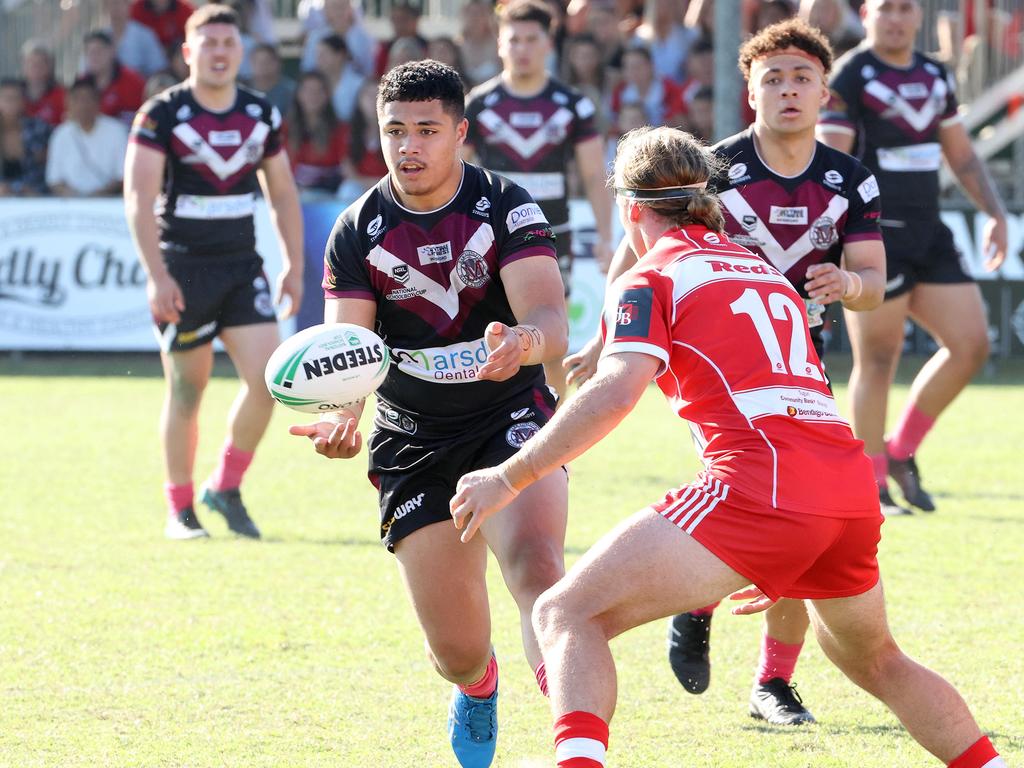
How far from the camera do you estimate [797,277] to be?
5.53 meters

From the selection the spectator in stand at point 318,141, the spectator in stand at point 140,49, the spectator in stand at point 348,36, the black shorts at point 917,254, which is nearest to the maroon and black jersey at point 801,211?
the black shorts at point 917,254

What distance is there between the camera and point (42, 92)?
1705cm

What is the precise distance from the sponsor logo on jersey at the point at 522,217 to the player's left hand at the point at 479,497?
1.13 m

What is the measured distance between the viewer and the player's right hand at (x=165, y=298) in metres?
7.61

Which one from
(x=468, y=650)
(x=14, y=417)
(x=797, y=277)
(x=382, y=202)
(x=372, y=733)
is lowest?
(x=14, y=417)

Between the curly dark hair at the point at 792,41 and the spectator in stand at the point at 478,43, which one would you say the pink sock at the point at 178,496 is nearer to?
the curly dark hair at the point at 792,41

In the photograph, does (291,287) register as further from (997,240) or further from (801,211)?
(997,240)

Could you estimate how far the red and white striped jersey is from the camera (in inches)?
144

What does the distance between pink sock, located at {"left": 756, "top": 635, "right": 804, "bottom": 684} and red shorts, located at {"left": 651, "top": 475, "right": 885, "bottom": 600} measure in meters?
1.38

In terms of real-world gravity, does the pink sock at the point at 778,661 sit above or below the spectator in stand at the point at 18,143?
below

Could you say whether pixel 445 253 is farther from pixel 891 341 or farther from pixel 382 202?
pixel 891 341

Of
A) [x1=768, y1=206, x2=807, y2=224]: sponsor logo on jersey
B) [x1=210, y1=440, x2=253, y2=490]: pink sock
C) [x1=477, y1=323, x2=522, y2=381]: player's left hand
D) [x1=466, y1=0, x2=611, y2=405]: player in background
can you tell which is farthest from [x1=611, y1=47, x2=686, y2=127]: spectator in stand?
[x1=477, y1=323, x2=522, y2=381]: player's left hand

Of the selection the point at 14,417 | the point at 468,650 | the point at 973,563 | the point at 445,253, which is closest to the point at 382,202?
the point at 445,253

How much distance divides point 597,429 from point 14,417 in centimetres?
922
